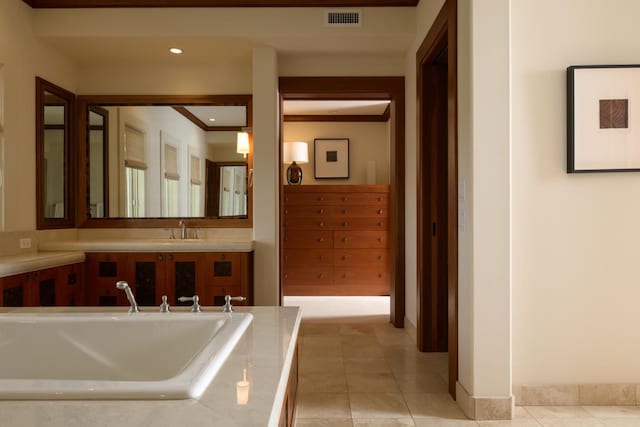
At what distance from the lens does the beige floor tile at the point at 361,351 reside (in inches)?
139

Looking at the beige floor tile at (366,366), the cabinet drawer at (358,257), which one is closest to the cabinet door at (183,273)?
the beige floor tile at (366,366)

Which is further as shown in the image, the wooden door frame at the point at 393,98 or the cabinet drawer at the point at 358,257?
the cabinet drawer at the point at 358,257

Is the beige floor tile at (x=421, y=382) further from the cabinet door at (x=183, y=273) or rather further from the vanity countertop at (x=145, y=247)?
the cabinet door at (x=183, y=273)

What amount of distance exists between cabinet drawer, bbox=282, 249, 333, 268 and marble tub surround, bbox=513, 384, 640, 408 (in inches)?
145

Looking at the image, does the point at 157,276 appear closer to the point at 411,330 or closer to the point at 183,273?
the point at 183,273

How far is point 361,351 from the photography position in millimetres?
3666

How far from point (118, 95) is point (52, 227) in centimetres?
125

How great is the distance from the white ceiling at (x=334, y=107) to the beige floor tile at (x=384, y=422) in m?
4.26

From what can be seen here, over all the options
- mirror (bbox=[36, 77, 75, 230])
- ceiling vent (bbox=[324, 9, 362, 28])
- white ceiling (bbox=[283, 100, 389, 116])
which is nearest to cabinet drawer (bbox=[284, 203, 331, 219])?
white ceiling (bbox=[283, 100, 389, 116])

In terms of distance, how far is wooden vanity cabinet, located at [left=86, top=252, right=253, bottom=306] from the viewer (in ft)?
12.4

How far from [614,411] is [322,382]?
151cm

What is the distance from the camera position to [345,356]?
353cm

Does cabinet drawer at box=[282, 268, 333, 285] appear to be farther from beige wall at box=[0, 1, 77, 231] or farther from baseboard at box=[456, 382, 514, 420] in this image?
baseboard at box=[456, 382, 514, 420]

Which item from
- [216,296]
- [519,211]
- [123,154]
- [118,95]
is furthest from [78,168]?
[519,211]
